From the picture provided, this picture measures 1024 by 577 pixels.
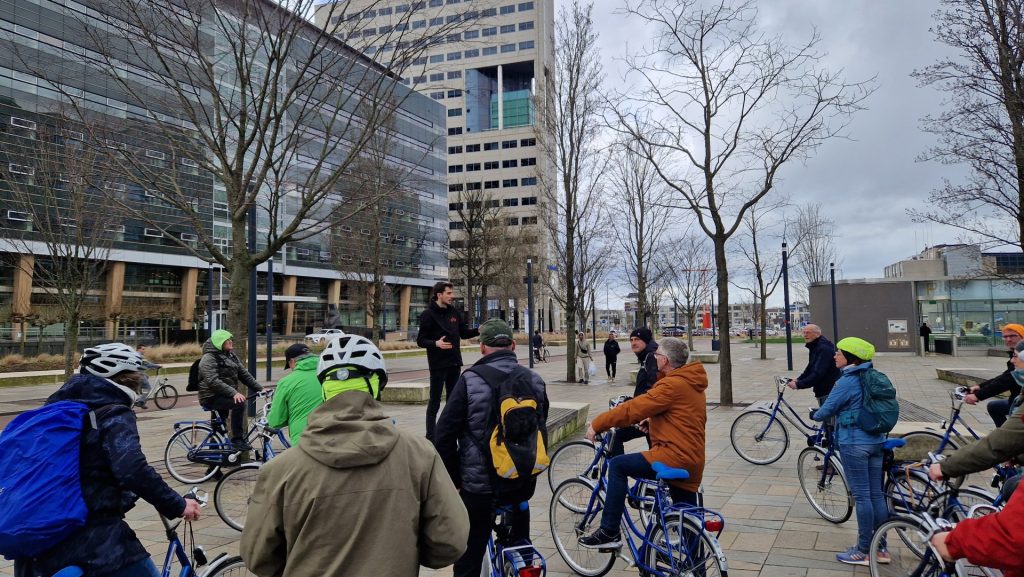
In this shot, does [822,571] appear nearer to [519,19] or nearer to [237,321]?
[237,321]

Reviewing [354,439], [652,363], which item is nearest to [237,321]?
[652,363]

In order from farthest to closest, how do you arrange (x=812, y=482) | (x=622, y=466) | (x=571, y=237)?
1. (x=571, y=237)
2. (x=812, y=482)
3. (x=622, y=466)

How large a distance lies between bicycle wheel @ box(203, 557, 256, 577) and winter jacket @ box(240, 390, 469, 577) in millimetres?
1644

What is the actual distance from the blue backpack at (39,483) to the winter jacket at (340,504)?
1223 millimetres

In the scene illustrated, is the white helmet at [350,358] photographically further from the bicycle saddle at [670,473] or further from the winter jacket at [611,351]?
the winter jacket at [611,351]

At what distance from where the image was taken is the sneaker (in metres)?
4.73

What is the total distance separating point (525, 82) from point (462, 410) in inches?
4395

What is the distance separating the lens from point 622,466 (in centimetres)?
435

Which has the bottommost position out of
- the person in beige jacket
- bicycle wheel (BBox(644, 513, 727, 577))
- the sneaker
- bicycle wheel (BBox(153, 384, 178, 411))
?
bicycle wheel (BBox(153, 384, 178, 411))

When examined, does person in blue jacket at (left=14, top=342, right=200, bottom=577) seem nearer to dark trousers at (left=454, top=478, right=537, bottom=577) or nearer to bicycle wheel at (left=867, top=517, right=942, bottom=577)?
dark trousers at (left=454, top=478, right=537, bottom=577)

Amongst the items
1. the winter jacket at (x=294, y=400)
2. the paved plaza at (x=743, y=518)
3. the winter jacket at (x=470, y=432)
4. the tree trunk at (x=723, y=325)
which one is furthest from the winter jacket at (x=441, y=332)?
the tree trunk at (x=723, y=325)

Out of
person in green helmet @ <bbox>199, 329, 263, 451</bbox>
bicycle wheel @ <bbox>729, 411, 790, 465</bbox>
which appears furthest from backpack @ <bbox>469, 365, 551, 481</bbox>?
bicycle wheel @ <bbox>729, 411, 790, 465</bbox>

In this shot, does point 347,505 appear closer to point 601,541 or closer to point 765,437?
point 601,541

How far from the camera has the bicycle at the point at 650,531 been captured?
12.2 feet
